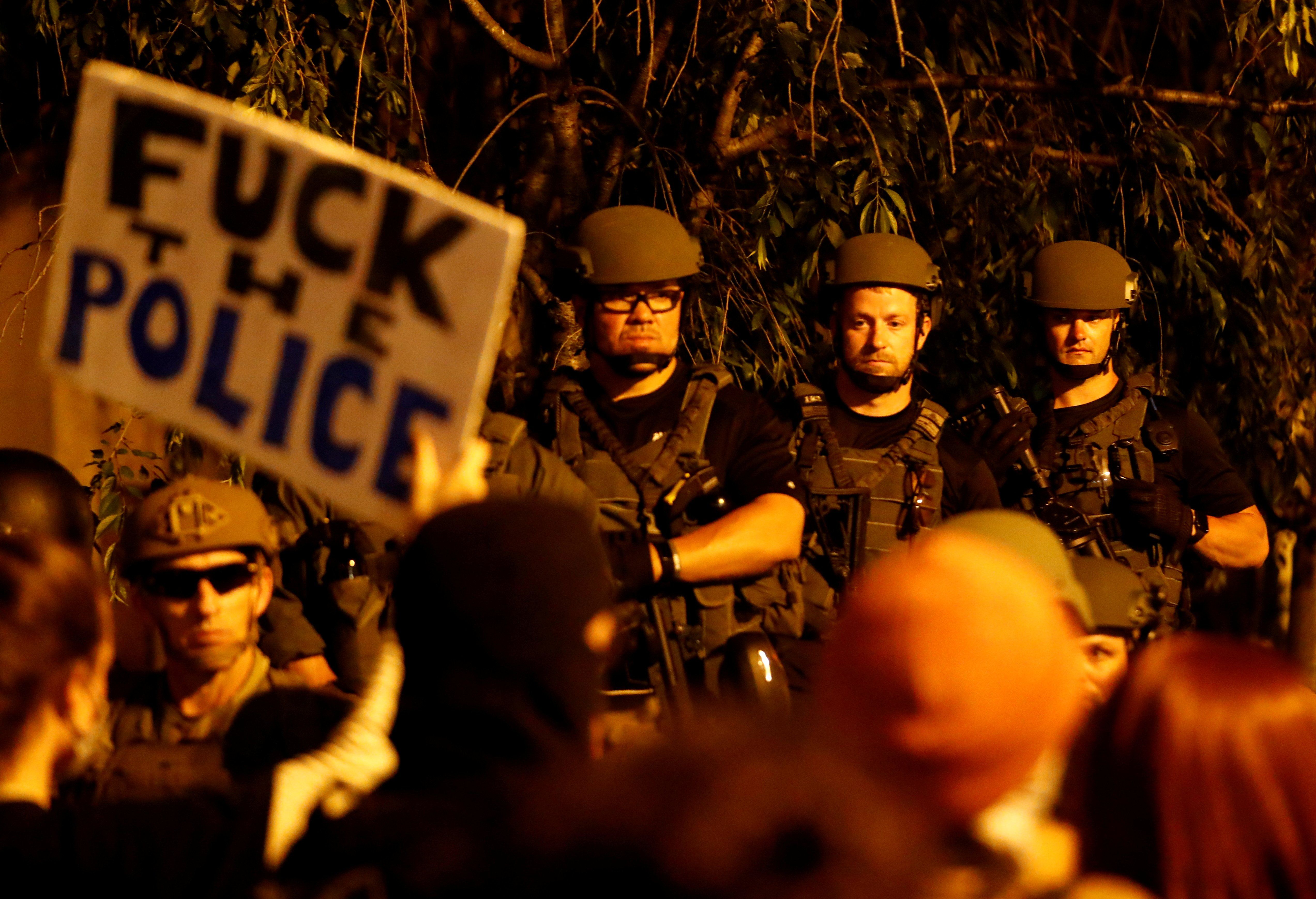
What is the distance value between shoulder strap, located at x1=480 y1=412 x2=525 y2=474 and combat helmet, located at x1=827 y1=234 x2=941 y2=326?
141cm

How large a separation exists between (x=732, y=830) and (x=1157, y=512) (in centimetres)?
404

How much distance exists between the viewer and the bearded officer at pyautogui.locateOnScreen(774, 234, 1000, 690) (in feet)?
14.8

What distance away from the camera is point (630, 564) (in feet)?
12.4

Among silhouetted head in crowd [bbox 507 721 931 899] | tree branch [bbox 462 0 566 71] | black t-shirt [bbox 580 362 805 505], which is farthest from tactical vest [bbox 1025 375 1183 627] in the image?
silhouetted head in crowd [bbox 507 721 931 899]

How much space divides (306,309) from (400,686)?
819 mm

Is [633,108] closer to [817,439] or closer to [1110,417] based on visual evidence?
[817,439]

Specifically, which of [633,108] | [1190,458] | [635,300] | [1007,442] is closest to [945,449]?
[1007,442]

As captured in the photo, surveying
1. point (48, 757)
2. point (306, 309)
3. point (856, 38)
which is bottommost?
point (48, 757)

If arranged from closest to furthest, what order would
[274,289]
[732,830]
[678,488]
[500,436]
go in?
1. [732,830]
2. [274,289]
3. [500,436]
4. [678,488]

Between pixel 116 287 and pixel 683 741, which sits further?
pixel 116 287

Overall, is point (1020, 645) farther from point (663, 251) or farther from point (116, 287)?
point (663, 251)

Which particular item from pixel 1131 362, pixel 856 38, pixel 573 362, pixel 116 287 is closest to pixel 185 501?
pixel 116 287

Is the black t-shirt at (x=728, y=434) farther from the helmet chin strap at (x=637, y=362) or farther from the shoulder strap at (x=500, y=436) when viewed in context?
the shoulder strap at (x=500, y=436)

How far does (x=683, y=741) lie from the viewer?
131 cm
